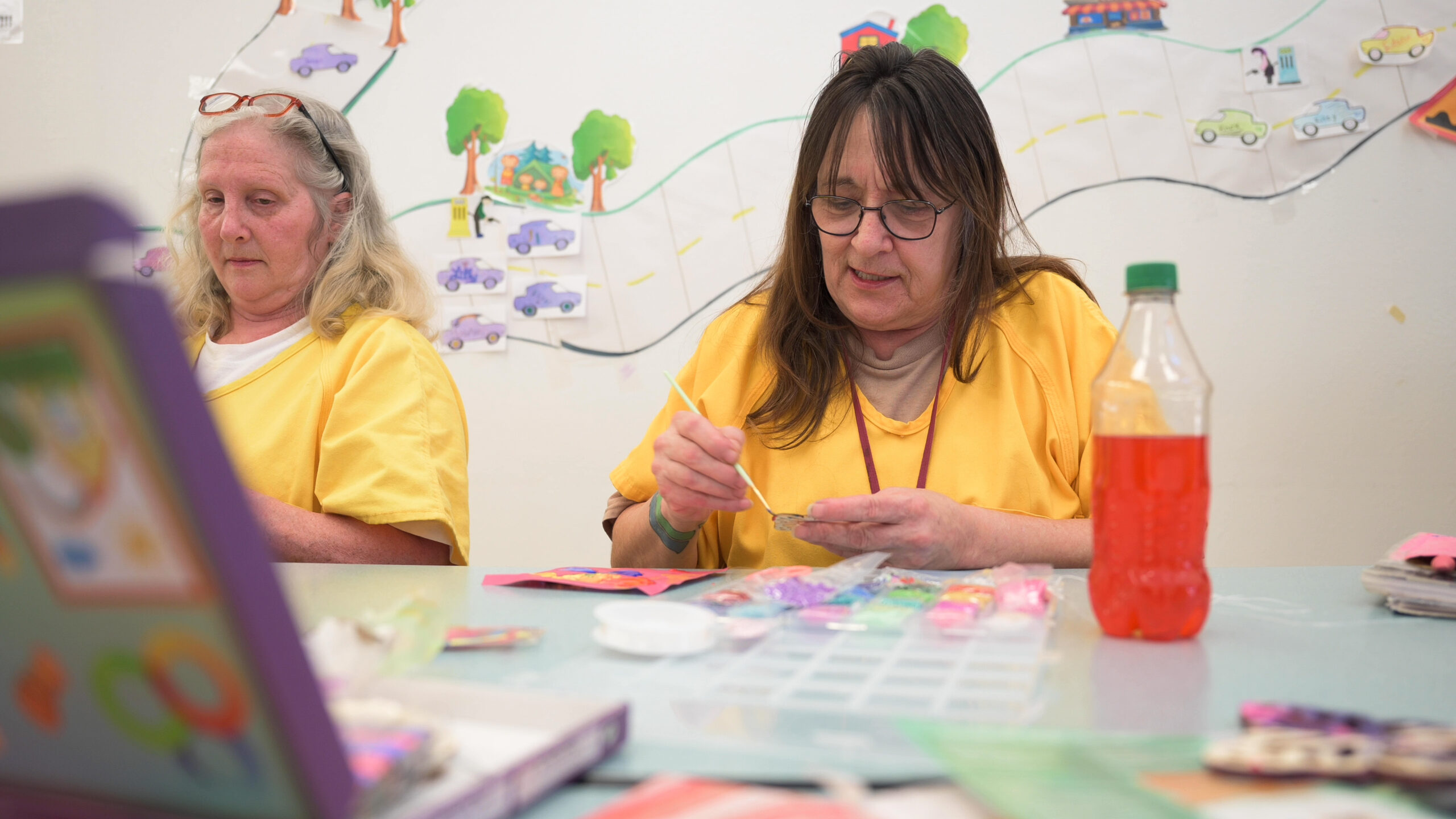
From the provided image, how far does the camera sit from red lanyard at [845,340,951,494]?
1.29 meters

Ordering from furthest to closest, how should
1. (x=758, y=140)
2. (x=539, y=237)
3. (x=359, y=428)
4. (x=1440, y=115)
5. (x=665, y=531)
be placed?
(x=539, y=237), (x=758, y=140), (x=1440, y=115), (x=359, y=428), (x=665, y=531)

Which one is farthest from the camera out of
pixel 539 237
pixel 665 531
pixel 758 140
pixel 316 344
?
pixel 539 237

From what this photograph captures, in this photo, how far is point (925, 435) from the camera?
1.31 m

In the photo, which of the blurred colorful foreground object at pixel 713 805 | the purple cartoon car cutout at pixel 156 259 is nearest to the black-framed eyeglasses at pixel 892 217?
the blurred colorful foreground object at pixel 713 805

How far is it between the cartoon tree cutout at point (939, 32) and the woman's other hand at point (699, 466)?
4.86 feet

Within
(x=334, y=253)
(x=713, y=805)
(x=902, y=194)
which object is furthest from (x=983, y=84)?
(x=713, y=805)

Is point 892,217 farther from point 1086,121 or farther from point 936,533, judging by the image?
point 1086,121

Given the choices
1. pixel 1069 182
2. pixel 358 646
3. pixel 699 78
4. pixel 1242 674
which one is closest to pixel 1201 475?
pixel 1242 674

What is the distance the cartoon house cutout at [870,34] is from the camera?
2.29 m

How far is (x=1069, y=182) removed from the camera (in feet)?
7.20

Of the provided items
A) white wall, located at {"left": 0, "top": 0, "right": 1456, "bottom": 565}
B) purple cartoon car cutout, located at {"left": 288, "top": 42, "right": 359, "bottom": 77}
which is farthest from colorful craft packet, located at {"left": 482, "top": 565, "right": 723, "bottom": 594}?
purple cartoon car cutout, located at {"left": 288, "top": 42, "right": 359, "bottom": 77}

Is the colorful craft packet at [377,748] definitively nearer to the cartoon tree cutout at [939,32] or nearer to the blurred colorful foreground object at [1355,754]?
the blurred colorful foreground object at [1355,754]

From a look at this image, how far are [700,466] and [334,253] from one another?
0.85 metres

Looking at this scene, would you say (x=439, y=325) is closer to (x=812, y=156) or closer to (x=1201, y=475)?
(x=812, y=156)
